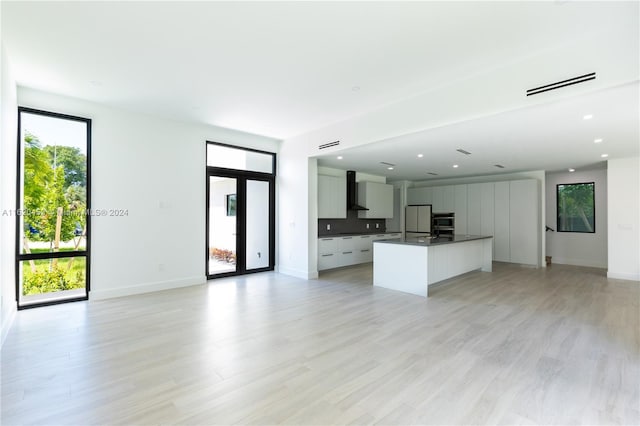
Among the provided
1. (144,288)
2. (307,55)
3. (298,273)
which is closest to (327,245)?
(298,273)

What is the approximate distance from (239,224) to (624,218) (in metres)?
8.08

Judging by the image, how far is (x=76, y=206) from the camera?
458cm

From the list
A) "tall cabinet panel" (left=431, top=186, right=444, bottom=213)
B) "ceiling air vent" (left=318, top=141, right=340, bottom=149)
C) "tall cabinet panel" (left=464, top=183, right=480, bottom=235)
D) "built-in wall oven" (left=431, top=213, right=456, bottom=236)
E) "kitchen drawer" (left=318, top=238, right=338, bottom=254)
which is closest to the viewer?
"ceiling air vent" (left=318, top=141, right=340, bottom=149)

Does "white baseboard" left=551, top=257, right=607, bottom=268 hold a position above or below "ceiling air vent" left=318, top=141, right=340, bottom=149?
below

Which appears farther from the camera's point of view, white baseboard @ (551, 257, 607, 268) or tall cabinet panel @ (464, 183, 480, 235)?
tall cabinet panel @ (464, 183, 480, 235)

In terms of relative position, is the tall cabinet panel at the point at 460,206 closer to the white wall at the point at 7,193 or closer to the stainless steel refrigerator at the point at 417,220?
the stainless steel refrigerator at the point at 417,220

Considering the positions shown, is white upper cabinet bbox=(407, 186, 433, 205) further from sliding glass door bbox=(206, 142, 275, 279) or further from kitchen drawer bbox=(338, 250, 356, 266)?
sliding glass door bbox=(206, 142, 275, 279)

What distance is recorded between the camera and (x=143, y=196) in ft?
16.8

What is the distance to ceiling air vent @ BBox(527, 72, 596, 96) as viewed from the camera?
2895 mm

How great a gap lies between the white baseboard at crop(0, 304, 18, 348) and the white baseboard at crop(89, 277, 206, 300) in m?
0.88

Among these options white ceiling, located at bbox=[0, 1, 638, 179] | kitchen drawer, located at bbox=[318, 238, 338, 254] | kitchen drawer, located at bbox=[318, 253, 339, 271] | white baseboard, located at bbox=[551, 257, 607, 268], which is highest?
white ceiling, located at bbox=[0, 1, 638, 179]

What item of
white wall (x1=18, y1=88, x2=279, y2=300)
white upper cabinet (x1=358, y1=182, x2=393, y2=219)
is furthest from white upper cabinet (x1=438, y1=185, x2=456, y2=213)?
white wall (x1=18, y1=88, x2=279, y2=300)

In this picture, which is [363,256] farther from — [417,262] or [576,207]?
[576,207]

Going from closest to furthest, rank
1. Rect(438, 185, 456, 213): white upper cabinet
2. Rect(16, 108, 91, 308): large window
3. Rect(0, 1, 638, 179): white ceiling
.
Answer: Rect(0, 1, 638, 179): white ceiling < Rect(16, 108, 91, 308): large window < Rect(438, 185, 456, 213): white upper cabinet
